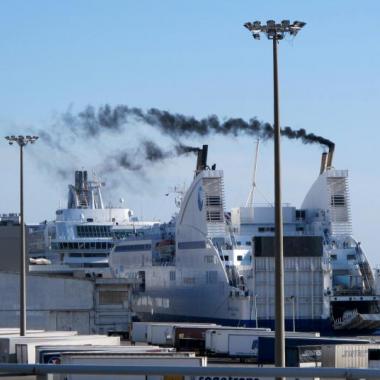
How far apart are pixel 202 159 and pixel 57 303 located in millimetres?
27448

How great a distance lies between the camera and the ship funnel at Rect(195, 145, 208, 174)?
91438 millimetres

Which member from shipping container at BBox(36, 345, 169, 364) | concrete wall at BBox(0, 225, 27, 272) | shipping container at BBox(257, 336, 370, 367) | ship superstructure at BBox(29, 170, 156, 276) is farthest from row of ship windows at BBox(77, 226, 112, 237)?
shipping container at BBox(36, 345, 169, 364)

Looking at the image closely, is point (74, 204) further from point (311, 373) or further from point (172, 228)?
point (311, 373)

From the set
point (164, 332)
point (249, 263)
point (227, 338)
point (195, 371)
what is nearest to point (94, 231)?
point (249, 263)

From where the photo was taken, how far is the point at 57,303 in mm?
67312

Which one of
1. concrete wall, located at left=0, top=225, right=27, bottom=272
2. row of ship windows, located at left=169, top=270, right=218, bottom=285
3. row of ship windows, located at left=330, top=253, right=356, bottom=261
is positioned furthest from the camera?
row of ship windows, located at left=330, top=253, right=356, bottom=261

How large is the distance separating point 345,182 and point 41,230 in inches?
1471

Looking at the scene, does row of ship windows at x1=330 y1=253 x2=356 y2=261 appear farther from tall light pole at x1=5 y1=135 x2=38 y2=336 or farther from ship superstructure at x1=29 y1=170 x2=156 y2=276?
tall light pole at x1=5 y1=135 x2=38 y2=336

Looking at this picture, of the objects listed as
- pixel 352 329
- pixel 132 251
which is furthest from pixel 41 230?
pixel 352 329

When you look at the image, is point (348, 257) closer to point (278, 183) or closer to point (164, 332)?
point (164, 332)

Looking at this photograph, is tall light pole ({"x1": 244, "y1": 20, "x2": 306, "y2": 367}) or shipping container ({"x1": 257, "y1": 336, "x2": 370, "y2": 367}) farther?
shipping container ({"x1": 257, "y1": 336, "x2": 370, "y2": 367})

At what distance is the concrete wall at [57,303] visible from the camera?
220 ft

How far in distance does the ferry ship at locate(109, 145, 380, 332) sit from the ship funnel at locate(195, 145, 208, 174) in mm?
78

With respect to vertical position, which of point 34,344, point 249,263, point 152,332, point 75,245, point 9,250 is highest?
point 75,245
